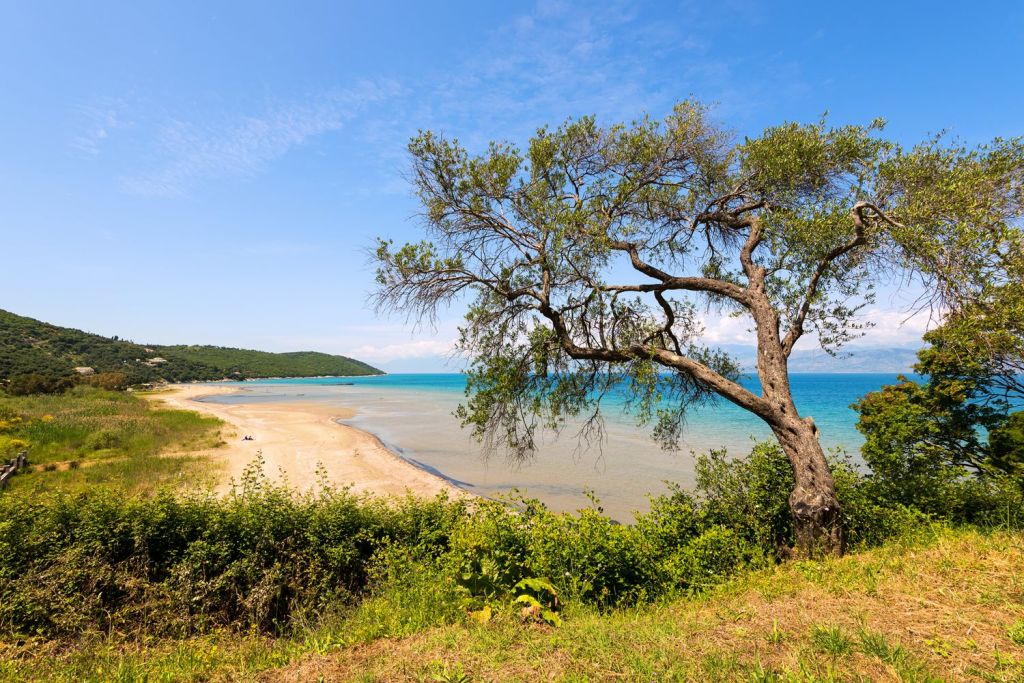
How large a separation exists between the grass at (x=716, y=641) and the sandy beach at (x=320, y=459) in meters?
8.66

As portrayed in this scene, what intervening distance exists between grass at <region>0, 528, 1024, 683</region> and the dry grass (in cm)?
2

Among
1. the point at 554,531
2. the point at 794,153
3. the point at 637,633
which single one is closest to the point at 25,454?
the point at 554,531

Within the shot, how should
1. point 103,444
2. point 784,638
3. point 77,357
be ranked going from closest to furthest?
point 784,638, point 103,444, point 77,357

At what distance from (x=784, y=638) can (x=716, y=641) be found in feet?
2.11

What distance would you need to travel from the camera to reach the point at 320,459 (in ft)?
84.1

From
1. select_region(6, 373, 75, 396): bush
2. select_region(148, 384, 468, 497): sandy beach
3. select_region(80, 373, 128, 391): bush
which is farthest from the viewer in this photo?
select_region(80, 373, 128, 391): bush

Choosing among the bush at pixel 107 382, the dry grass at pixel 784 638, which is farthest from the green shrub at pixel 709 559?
the bush at pixel 107 382

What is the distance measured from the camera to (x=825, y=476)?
719 centimetres

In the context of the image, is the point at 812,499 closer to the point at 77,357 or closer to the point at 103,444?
the point at 103,444

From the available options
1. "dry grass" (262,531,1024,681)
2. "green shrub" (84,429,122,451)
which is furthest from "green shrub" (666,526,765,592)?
"green shrub" (84,429,122,451)

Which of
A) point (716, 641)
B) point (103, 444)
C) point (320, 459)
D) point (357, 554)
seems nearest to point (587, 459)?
point (320, 459)

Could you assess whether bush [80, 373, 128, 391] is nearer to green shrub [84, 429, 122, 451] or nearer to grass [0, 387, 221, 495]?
grass [0, 387, 221, 495]

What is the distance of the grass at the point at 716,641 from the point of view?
3705mm

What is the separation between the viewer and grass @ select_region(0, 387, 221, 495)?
60.4 ft
